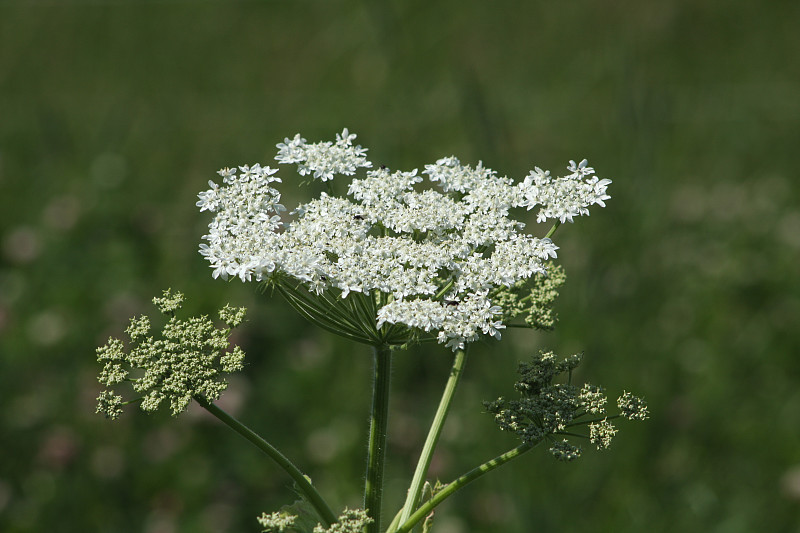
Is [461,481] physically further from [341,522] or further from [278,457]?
[278,457]

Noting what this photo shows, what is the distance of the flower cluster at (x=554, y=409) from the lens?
91.9 inches

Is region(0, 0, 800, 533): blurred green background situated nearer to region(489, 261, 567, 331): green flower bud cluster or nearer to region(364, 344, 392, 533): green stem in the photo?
region(489, 261, 567, 331): green flower bud cluster

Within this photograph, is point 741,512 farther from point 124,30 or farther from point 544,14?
point 124,30

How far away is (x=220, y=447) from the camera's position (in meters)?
6.43

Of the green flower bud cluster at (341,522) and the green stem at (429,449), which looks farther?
the green stem at (429,449)

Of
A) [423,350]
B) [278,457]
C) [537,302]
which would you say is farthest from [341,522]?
[423,350]

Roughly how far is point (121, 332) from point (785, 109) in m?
10.7

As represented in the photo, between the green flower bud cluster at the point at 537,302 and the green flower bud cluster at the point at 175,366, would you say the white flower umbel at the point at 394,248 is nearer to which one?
the green flower bud cluster at the point at 537,302

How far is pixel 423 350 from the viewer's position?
728 cm

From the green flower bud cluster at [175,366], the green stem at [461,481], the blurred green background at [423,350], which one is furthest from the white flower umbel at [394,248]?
the blurred green background at [423,350]

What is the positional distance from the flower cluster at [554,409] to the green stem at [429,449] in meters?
0.19

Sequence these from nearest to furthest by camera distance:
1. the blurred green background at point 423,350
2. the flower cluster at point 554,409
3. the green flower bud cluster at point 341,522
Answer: the green flower bud cluster at point 341,522 → the flower cluster at point 554,409 → the blurred green background at point 423,350

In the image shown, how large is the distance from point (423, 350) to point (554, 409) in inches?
193

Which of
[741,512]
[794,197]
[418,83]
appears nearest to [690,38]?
[794,197]
